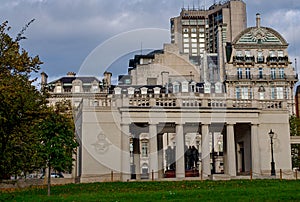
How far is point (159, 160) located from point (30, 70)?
3424 cm

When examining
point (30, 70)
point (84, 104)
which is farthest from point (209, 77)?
point (30, 70)

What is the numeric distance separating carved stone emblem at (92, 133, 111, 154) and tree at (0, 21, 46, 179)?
26544mm

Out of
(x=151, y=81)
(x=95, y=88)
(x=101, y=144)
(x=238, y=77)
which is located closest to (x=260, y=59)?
(x=238, y=77)

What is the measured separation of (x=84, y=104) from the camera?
41.8 m

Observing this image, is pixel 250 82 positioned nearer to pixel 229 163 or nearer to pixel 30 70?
pixel 229 163

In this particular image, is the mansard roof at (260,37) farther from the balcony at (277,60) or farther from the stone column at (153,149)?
the stone column at (153,149)

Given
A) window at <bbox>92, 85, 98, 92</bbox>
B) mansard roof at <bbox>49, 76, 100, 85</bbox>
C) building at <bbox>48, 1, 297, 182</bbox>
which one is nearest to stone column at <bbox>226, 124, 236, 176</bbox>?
building at <bbox>48, 1, 297, 182</bbox>

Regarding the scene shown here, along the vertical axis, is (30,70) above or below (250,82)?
below

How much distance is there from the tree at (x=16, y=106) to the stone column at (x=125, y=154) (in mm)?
26622

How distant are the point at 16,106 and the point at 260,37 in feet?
262

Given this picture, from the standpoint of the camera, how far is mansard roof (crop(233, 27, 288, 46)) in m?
87.0

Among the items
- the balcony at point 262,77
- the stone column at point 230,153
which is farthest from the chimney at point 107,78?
the stone column at point 230,153

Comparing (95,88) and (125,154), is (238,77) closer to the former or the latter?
(95,88)

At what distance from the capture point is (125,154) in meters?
41.7
